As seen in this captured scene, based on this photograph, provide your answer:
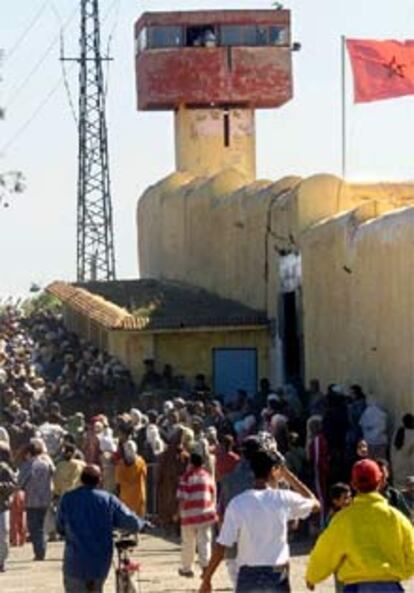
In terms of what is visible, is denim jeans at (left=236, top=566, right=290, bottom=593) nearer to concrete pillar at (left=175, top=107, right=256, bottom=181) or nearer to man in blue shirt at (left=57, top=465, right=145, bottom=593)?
man in blue shirt at (left=57, top=465, right=145, bottom=593)

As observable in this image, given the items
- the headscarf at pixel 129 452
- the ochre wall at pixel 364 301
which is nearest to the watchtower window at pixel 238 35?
the ochre wall at pixel 364 301

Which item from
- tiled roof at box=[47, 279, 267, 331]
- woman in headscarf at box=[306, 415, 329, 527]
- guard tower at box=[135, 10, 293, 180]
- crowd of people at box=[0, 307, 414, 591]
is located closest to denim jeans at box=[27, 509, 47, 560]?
crowd of people at box=[0, 307, 414, 591]

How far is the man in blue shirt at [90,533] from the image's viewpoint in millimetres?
15430

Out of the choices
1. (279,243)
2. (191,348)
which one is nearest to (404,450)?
(279,243)

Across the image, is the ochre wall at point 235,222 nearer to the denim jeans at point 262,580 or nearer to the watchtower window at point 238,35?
the watchtower window at point 238,35

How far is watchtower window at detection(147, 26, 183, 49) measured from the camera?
58.6 meters

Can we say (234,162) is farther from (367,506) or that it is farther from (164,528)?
(367,506)

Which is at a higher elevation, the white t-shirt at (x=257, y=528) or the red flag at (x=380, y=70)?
the red flag at (x=380, y=70)

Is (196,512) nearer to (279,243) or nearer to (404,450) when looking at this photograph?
(404,450)

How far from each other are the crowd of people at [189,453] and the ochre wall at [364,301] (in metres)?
0.53

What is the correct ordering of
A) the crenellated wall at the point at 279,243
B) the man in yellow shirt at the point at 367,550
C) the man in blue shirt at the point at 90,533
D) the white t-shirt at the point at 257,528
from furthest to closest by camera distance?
1. the crenellated wall at the point at 279,243
2. the man in blue shirt at the point at 90,533
3. the white t-shirt at the point at 257,528
4. the man in yellow shirt at the point at 367,550

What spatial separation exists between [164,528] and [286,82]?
33.7 m

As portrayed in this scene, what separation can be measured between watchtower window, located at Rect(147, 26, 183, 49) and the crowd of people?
75.8 ft


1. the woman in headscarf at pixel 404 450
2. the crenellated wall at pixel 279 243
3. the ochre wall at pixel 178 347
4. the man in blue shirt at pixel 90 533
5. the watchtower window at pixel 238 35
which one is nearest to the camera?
the man in blue shirt at pixel 90 533
